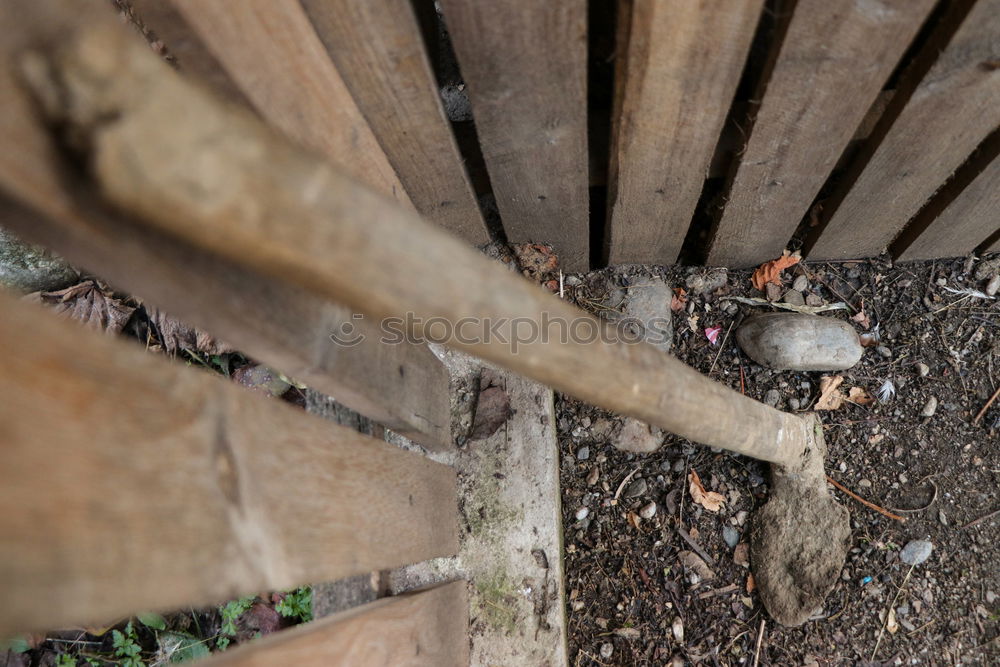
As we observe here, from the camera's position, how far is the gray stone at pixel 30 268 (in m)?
2.75

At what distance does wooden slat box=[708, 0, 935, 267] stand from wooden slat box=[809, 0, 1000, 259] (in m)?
0.12

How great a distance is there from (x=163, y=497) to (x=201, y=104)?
17.6 inches

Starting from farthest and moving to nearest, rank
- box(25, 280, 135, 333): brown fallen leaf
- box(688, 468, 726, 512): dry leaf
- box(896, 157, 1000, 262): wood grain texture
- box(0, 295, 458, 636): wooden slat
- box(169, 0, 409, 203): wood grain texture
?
1. box(25, 280, 135, 333): brown fallen leaf
2. box(688, 468, 726, 512): dry leaf
3. box(896, 157, 1000, 262): wood grain texture
4. box(169, 0, 409, 203): wood grain texture
5. box(0, 295, 458, 636): wooden slat

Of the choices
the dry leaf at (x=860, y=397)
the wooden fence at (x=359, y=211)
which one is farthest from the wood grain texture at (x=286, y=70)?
the dry leaf at (x=860, y=397)

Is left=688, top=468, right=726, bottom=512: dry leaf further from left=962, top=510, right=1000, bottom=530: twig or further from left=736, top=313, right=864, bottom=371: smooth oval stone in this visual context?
left=962, top=510, right=1000, bottom=530: twig

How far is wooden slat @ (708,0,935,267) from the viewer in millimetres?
1423

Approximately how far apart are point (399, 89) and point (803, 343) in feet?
5.30

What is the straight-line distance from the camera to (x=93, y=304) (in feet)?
9.06

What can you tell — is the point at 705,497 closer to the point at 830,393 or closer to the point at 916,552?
the point at 830,393

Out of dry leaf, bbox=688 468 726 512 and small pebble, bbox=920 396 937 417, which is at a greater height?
small pebble, bbox=920 396 937 417

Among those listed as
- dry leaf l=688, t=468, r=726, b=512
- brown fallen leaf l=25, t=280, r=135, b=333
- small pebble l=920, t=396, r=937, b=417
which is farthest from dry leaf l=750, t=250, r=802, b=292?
brown fallen leaf l=25, t=280, r=135, b=333

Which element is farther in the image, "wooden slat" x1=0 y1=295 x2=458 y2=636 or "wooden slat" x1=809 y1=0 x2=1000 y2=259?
"wooden slat" x1=809 y1=0 x2=1000 y2=259

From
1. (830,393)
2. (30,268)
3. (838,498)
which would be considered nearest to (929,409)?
(830,393)

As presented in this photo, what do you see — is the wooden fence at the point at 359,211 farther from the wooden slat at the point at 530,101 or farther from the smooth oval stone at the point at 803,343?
the smooth oval stone at the point at 803,343
